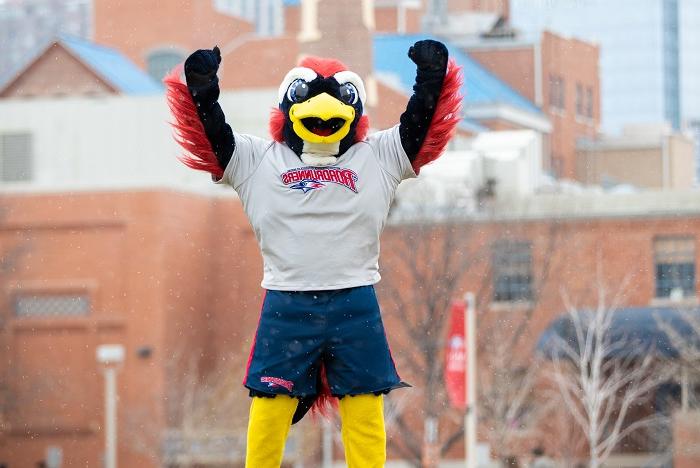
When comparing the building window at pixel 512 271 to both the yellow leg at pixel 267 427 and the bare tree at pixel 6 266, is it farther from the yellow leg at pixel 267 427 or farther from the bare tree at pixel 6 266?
the yellow leg at pixel 267 427

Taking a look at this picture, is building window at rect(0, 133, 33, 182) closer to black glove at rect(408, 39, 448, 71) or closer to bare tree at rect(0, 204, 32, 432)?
bare tree at rect(0, 204, 32, 432)

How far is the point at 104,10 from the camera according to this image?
54.9 m

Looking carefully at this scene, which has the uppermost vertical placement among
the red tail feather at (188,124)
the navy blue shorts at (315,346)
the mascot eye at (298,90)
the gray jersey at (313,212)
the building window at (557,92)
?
the building window at (557,92)

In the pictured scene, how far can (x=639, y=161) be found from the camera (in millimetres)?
49156

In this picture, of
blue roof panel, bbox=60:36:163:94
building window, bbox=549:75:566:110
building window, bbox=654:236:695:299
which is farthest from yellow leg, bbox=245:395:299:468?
building window, bbox=549:75:566:110

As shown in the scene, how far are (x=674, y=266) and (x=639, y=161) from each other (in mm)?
21494

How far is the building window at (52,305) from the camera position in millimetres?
31578

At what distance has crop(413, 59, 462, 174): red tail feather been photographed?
16.7 feet

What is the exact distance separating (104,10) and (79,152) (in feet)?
60.8

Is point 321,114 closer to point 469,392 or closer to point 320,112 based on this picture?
point 320,112

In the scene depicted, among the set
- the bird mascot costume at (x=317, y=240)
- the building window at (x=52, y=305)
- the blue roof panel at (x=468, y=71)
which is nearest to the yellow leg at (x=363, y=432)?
the bird mascot costume at (x=317, y=240)

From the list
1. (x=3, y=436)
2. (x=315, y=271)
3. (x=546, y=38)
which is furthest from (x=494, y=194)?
(x=315, y=271)

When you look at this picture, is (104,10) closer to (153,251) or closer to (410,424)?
(153,251)

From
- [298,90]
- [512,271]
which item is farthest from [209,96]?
[512,271]
